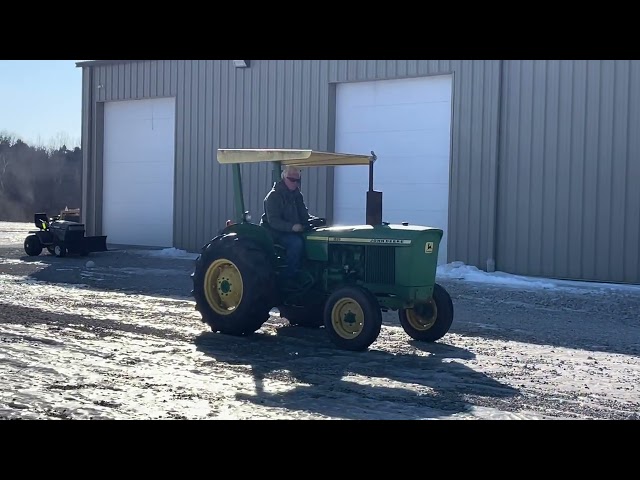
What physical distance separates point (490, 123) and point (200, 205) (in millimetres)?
8000

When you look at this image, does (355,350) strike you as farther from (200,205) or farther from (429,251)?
(200,205)

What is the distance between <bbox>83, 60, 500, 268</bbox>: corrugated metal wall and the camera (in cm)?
1723

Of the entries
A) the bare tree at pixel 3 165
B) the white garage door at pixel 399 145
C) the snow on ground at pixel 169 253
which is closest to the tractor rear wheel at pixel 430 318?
the white garage door at pixel 399 145

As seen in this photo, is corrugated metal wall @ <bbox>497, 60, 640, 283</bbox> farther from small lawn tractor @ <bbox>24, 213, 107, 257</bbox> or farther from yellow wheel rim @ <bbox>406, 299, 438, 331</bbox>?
small lawn tractor @ <bbox>24, 213, 107, 257</bbox>

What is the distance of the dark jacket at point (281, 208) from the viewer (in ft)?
29.9

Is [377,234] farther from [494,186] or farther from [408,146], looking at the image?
[408,146]

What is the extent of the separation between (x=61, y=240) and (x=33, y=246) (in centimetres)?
93

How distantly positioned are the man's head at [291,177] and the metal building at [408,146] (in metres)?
8.23

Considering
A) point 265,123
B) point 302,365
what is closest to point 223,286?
point 302,365

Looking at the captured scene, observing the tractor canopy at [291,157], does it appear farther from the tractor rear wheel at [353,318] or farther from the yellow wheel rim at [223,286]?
the tractor rear wheel at [353,318]

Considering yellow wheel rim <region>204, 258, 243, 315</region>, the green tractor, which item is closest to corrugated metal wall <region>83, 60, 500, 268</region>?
the green tractor

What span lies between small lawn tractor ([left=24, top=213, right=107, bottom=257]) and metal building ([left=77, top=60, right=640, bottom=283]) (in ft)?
8.87

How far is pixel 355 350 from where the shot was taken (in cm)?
823

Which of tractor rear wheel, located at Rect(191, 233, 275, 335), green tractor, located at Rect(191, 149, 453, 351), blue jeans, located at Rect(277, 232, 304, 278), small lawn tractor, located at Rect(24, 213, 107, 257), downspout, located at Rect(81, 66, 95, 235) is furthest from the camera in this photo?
downspout, located at Rect(81, 66, 95, 235)
